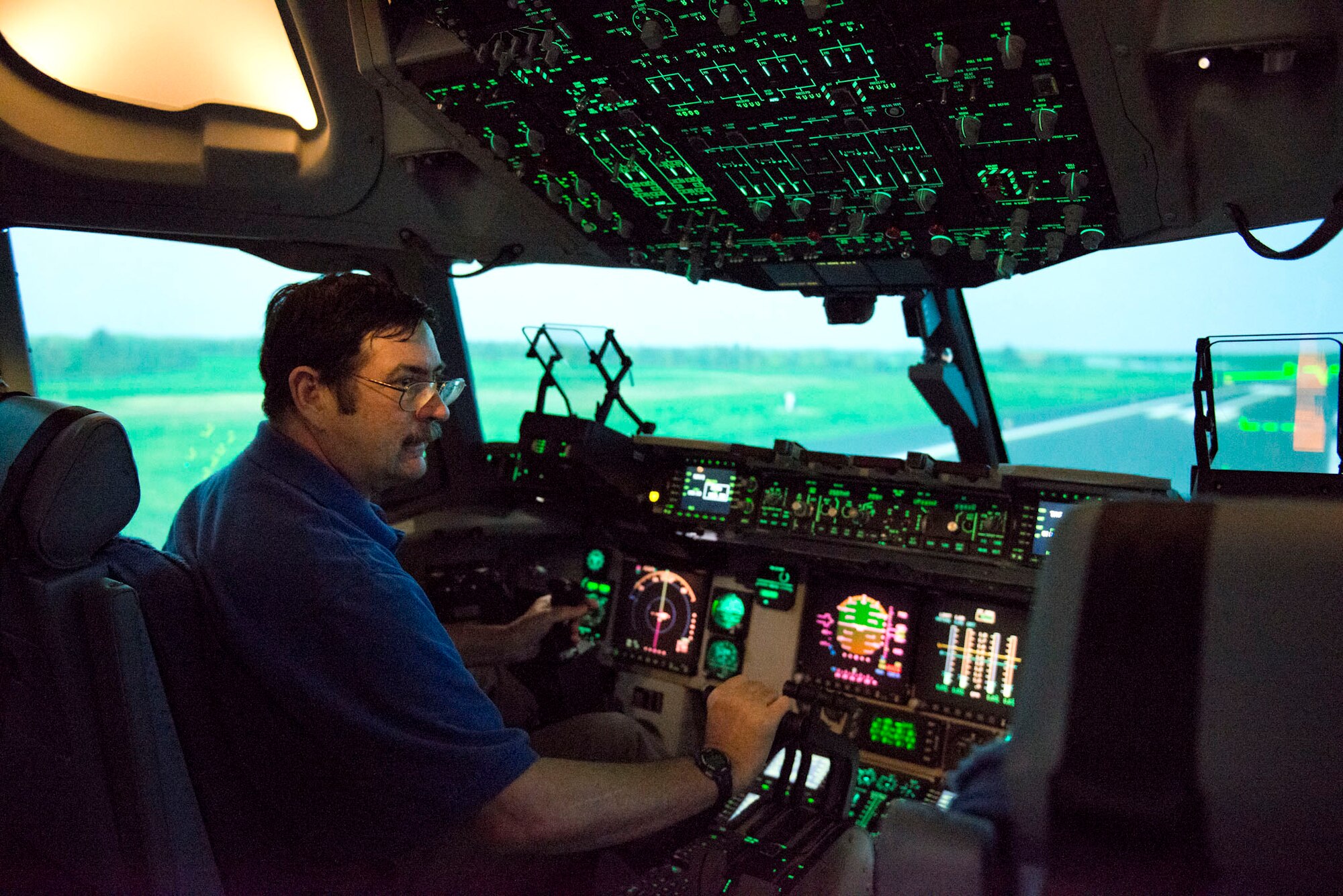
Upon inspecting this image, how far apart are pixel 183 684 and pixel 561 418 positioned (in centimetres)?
181

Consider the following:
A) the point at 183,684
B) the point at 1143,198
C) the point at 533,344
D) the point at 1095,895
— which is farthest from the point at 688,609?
the point at 1095,895

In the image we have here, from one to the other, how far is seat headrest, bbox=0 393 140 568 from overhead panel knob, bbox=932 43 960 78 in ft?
4.45

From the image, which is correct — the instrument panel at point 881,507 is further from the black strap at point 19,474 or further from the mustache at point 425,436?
the black strap at point 19,474

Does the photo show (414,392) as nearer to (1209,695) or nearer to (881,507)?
(1209,695)

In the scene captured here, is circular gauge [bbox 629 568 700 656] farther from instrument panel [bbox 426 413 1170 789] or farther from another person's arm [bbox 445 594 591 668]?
another person's arm [bbox 445 594 591 668]

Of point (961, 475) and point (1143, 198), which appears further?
point (961, 475)

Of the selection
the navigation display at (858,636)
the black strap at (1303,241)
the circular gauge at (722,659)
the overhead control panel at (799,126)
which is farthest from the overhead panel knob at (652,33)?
the circular gauge at (722,659)

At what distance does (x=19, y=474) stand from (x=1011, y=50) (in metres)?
1.54

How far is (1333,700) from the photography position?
0.55 m

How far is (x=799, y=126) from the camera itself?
184 centimetres

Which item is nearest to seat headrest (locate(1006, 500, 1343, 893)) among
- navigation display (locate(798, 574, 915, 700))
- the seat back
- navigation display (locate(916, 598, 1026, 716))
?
the seat back

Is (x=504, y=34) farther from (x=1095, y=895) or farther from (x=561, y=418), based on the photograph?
(x=1095, y=895)

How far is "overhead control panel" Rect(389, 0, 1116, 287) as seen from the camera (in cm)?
154

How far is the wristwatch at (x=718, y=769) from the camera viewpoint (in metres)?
1.37
